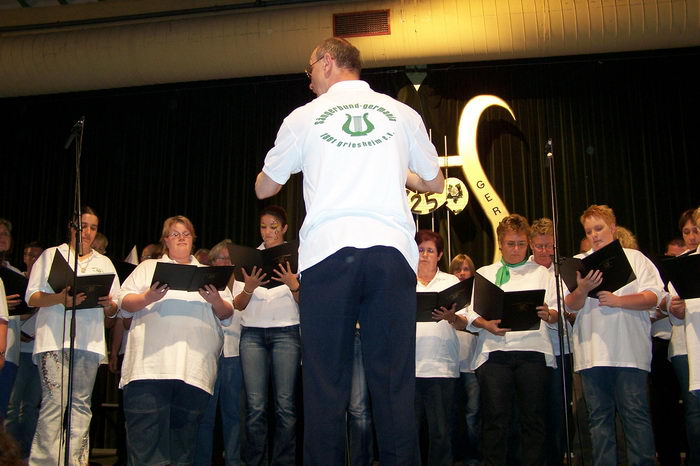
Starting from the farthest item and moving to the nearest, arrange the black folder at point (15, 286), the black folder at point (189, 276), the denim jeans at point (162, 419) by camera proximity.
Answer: the black folder at point (15, 286) < the black folder at point (189, 276) < the denim jeans at point (162, 419)

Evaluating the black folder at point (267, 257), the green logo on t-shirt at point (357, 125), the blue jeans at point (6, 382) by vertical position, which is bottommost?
the blue jeans at point (6, 382)

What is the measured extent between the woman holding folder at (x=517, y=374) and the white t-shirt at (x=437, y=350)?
0.48ft

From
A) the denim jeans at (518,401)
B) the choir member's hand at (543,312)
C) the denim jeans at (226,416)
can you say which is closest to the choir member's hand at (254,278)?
the denim jeans at (226,416)

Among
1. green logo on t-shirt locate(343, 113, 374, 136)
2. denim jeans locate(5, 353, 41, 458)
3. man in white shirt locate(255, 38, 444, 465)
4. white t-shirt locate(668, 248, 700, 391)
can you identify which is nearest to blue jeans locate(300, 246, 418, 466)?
man in white shirt locate(255, 38, 444, 465)

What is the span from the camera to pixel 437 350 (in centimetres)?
420

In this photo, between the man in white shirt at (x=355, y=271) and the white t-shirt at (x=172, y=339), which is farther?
the white t-shirt at (x=172, y=339)

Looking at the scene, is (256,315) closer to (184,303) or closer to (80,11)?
(184,303)

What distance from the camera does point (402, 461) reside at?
179cm

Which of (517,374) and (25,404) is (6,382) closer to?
(25,404)

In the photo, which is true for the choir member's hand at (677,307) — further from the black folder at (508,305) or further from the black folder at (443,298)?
the black folder at (443,298)

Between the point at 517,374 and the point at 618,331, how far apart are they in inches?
24.2

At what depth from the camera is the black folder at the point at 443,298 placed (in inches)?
157

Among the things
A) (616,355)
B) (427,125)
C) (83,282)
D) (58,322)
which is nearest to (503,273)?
(616,355)

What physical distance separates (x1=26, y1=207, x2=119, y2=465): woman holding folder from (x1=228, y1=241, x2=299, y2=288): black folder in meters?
0.77
